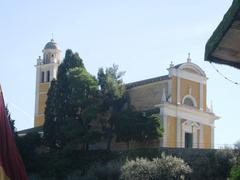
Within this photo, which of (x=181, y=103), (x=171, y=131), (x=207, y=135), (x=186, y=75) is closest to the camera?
(x=171, y=131)

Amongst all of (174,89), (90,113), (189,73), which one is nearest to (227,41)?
(90,113)

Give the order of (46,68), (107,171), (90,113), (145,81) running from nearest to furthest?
(107,171)
(90,113)
(145,81)
(46,68)

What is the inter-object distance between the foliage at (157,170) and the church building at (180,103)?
1047 cm

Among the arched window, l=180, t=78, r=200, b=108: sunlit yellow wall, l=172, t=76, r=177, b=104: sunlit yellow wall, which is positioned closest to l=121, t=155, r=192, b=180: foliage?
l=172, t=76, r=177, b=104: sunlit yellow wall

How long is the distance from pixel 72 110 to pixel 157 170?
40.5 feet

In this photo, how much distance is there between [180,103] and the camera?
1905 inches

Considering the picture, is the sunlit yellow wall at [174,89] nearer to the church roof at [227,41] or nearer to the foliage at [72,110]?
the foliage at [72,110]

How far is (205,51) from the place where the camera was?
4004mm

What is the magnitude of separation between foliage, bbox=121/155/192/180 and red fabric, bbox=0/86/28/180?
2986cm

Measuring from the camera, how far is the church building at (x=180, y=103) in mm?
47062

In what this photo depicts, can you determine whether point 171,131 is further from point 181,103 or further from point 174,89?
point 174,89

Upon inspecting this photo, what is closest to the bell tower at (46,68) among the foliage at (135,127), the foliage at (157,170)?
the foliage at (135,127)

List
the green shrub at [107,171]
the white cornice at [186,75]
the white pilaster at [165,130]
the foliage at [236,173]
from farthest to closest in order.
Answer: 1. the white cornice at [186,75]
2. the white pilaster at [165,130]
3. the green shrub at [107,171]
4. the foliage at [236,173]

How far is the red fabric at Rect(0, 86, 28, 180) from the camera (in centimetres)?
428
